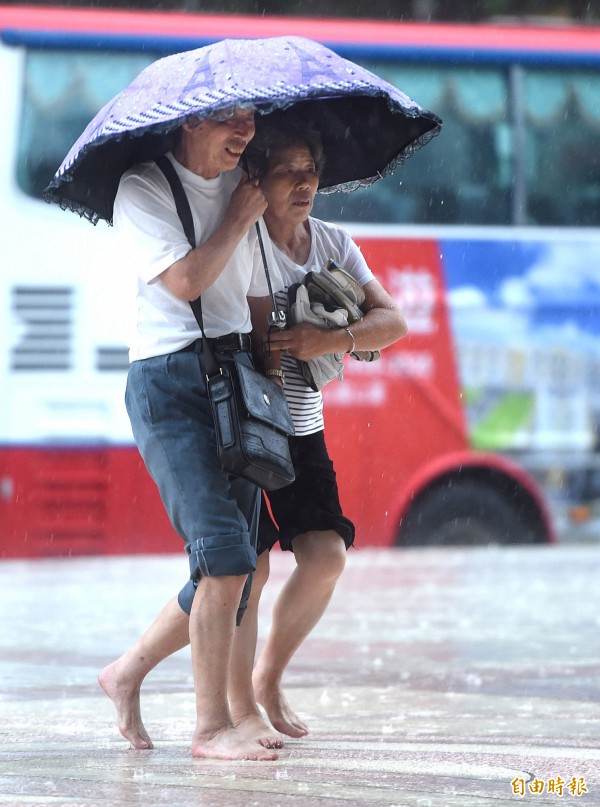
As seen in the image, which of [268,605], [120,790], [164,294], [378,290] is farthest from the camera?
[268,605]

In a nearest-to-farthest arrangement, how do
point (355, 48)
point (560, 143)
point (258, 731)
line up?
point (258, 731)
point (355, 48)
point (560, 143)

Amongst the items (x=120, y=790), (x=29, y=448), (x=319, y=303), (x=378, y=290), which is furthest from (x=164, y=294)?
(x=29, y=448)

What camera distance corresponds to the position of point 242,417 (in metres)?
3.76

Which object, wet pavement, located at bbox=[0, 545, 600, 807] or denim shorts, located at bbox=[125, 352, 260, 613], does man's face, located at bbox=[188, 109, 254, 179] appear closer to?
denim shorts, located at bbox=[125, 352, 260, 613]

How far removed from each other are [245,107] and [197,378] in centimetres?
71

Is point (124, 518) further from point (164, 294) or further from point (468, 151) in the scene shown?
point (164, 294)

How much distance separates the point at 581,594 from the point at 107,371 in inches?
137

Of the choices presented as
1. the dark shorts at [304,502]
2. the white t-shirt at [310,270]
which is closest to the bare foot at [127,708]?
the dark shorts at [304,502]

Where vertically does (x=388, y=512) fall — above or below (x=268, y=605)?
below

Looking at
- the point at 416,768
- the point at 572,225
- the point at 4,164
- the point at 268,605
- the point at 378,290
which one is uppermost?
the point at 378,290

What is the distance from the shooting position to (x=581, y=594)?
→ 8602 mm

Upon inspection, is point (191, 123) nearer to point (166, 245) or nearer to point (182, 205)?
point (182, 205)

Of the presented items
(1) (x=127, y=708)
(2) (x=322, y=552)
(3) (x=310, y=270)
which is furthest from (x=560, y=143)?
(1) (x=127, y=708)

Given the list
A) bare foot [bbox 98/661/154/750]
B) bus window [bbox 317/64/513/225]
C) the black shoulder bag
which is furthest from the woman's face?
bus window [bbox 317/64/513/225]
